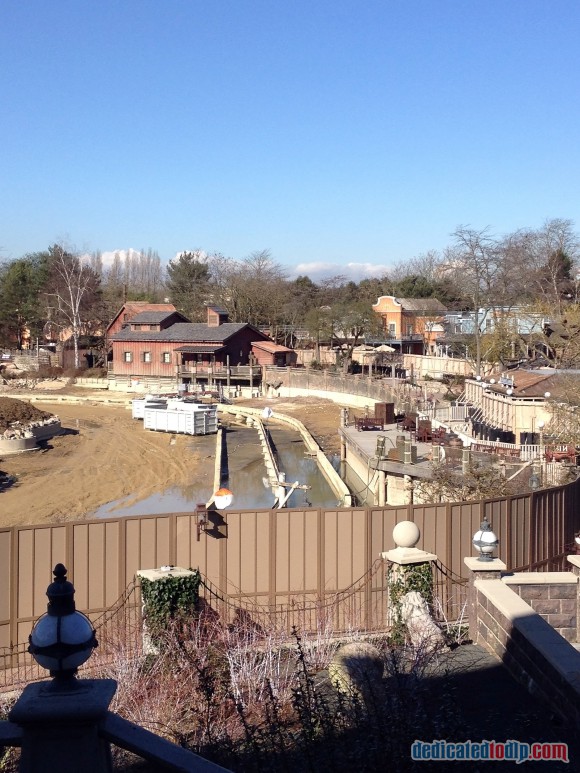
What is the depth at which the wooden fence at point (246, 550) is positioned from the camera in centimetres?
936

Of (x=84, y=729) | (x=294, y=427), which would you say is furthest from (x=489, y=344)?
(x=84, y=729)

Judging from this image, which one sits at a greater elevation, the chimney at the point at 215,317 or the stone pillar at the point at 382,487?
the chimney at the point at 215,317

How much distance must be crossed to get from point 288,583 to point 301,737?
4007 mm

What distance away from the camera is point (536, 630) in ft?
25.1

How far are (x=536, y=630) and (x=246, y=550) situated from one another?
3.76 metres

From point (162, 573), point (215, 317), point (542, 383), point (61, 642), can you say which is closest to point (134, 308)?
point (215, 317)

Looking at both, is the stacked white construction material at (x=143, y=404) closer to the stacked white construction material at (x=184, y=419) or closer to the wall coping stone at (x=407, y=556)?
the stacked white construction material at (x=184, y=419)

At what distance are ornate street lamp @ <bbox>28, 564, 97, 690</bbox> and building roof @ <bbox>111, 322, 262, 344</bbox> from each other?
6329 centimetres

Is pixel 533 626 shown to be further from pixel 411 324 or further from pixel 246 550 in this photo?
pixel 411 324

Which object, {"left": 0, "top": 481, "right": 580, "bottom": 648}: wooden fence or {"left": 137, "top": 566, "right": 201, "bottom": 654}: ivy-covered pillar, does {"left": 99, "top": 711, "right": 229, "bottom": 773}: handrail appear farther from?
{"left": 0, "top": 481, "right": 580, "bottom": 648}: wooden fence

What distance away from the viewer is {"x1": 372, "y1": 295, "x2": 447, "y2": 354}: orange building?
7538 cm

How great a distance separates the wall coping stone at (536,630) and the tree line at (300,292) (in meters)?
38.3

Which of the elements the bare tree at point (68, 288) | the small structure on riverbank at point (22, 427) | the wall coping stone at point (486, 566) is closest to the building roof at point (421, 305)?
the bare tree at point (68, 288)

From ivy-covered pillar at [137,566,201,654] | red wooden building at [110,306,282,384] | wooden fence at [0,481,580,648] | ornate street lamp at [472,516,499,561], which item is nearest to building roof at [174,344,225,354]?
red wooden building at [110,306,282,384]
